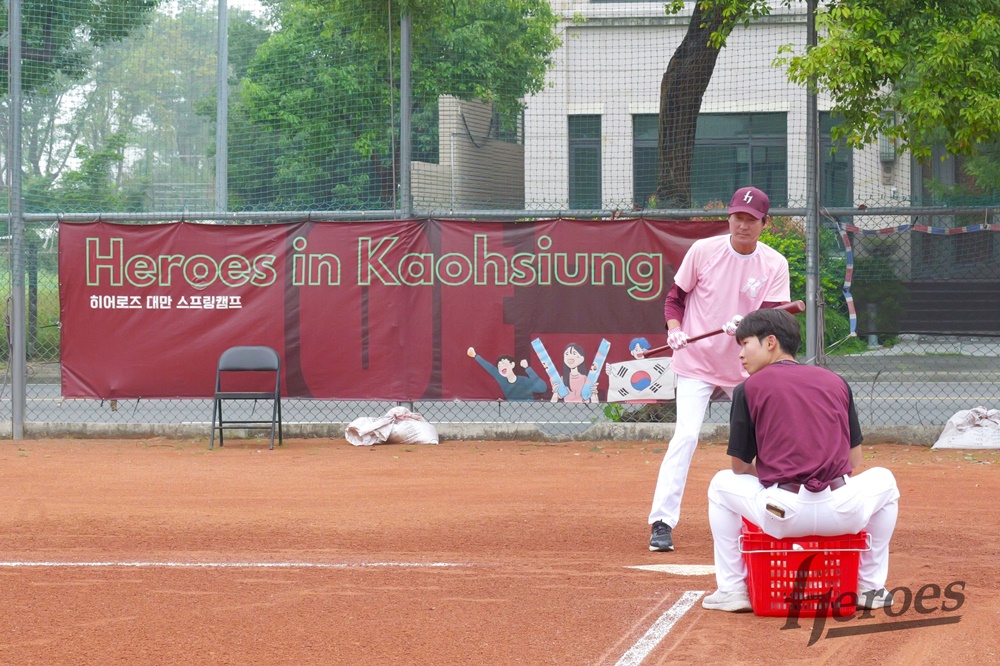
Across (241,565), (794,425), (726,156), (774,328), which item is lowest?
(241,565)

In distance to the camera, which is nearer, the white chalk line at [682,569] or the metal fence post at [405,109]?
the white chalk line at [682,569]

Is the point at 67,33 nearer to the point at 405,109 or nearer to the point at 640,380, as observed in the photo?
the point at 405,109

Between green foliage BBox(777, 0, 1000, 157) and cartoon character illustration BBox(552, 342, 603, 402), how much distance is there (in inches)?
119

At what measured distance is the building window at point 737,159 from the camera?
11.1 m

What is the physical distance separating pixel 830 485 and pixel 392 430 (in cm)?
656

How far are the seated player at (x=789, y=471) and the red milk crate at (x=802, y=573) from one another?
2.6 inches

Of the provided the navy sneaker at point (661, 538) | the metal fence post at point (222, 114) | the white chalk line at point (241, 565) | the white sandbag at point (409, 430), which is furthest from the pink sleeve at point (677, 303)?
the metal fence post at point (222, 114)

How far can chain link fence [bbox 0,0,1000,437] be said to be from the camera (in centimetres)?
1044

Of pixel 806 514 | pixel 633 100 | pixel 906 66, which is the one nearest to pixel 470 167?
pixel 633 100

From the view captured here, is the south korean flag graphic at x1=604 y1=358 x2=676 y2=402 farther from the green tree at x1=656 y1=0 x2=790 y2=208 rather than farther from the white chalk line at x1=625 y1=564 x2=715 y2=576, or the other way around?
the white chalk line at x1=625 y1=564 x2=715 y2=576

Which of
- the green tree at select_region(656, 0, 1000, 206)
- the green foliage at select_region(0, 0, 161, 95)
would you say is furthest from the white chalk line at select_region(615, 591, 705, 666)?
the green foliage at select_region(0, 0, 161, 95)

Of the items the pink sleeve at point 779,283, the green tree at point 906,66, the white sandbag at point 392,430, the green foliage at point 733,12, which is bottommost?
the white sandbag at point 392,430

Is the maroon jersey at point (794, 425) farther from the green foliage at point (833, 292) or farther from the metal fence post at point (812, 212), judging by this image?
the green foliage at point (833, 292)

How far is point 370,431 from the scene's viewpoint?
1066 cm
